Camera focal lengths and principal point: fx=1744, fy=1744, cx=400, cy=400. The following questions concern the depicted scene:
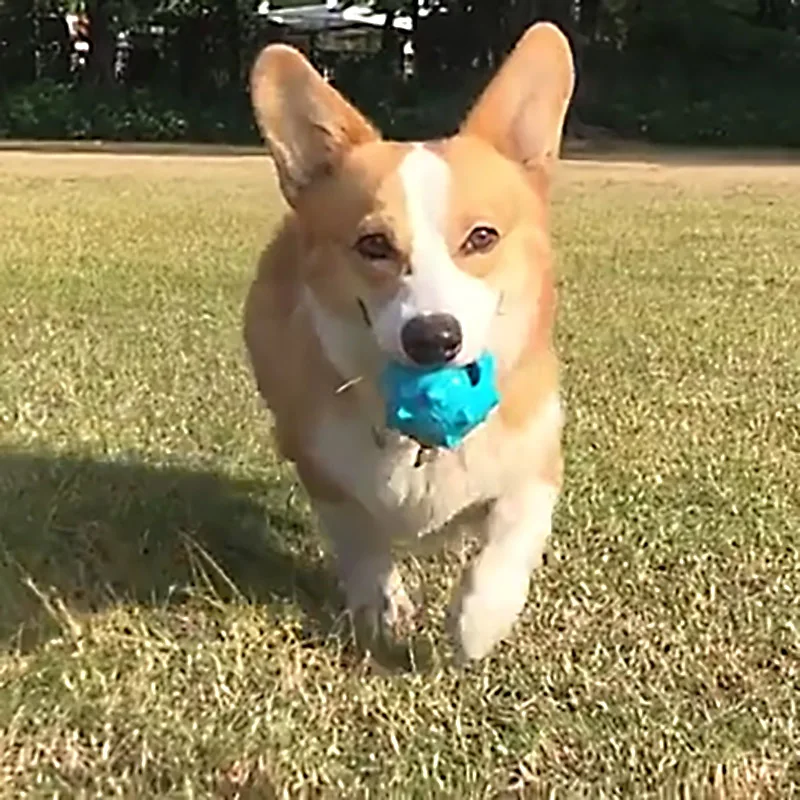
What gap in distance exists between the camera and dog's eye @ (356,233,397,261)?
288 cm

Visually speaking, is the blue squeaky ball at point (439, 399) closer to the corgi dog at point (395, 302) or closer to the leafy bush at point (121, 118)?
the corgi dog at point (395, 302)

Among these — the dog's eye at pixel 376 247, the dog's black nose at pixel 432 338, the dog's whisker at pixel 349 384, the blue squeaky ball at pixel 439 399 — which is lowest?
the dog's whisker at pixel 349 384

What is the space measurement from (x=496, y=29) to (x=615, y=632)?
24817 mm

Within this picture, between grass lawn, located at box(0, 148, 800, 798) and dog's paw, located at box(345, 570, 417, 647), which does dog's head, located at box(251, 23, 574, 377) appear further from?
grass lawn, located at box(0, 148, 800, 798)

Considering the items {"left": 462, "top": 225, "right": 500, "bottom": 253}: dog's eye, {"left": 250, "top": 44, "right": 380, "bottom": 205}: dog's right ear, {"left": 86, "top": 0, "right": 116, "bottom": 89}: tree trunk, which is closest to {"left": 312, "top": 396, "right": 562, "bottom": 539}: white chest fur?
{"left": 462, "top": 225, "right": 500, "bottom": 253}: dog's eye

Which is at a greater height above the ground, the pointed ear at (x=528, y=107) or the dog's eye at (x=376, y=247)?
the pointed ear at (x=528, y=107)

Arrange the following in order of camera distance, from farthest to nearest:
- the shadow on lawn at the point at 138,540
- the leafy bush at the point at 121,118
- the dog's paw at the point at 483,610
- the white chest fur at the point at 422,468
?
the leafy bush at the point at 121,118 → the shadow on lawn at the point at 138,540 → the white chest fur at the point at 422,468 → the dog's paw at the point at 483,610

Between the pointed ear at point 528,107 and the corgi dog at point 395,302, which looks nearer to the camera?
the corgi dog at point 395,302

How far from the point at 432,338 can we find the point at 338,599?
3.09ft

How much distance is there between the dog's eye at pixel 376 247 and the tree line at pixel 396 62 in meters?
23.3

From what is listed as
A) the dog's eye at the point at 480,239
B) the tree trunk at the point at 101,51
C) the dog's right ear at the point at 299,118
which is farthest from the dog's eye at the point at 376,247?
the tree trunk at the point at 101,51

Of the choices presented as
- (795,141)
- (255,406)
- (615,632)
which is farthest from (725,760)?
(795,141)

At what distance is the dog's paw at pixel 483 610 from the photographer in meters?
3.08

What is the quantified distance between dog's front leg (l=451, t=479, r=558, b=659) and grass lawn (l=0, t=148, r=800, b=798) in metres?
0.08
